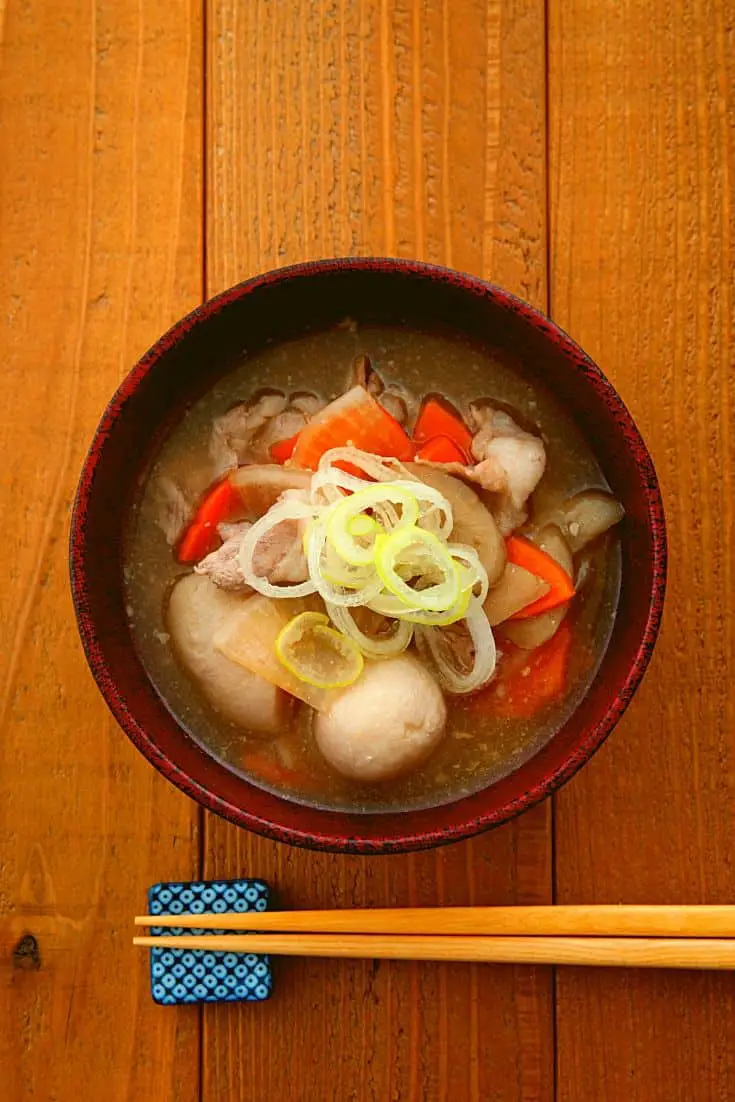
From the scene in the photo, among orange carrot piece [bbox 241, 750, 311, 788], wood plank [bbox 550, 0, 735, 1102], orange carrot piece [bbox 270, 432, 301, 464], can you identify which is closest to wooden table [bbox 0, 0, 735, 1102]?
Answer: wood plank [bbox 550, 0, 735, 1102]

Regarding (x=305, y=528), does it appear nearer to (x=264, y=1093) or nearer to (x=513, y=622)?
(x=513, y=622)

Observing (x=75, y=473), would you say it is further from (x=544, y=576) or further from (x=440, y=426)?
(x=544, y=576)

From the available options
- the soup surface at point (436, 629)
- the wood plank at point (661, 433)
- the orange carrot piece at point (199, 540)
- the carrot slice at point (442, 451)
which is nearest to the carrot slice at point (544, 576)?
the soup surface at point (436, 629)

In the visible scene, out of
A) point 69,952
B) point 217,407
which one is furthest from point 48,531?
point 69,952

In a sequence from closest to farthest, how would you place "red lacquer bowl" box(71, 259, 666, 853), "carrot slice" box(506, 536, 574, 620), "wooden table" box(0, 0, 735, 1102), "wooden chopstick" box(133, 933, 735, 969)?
"red lacquer bowl" box(71, 259, 666, 853), "carrot slice" box(506, 536, 574, 620), "wooden chopstick" box(133, 933, 735, 969), "wooden table" box(0, 0, 735, 1102)

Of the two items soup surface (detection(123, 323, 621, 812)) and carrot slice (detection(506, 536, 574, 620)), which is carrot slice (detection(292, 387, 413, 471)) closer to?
soup surface (detection(123, 323, 621, 812))

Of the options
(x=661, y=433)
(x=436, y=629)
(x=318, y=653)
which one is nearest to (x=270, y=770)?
(x=318, y=653)
